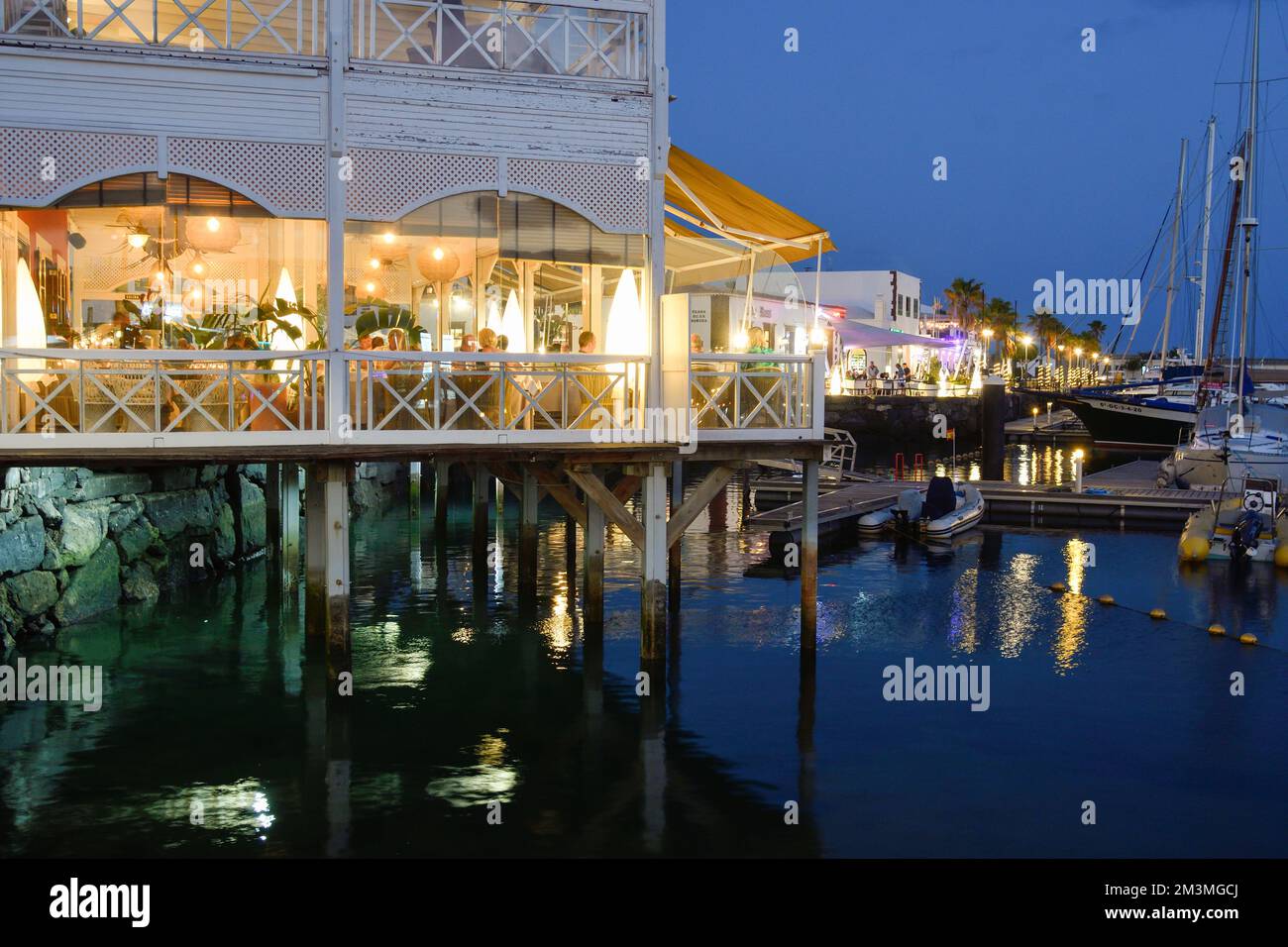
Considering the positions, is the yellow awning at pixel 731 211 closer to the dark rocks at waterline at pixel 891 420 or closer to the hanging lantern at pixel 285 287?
the hanging lantern at pixel 285 287

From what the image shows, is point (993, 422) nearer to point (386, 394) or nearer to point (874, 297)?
point (874, 297)

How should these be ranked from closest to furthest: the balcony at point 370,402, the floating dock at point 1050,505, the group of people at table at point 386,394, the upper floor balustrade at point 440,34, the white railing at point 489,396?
the balcony at point 370,402 < the upper floor balustrade at point 440,34 < the group of people at table at point 386,394 < the white railing at point 489,396 < the floating dock at point 1050,505

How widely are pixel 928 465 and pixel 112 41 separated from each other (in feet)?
138

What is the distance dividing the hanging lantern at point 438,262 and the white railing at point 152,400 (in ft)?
10.6

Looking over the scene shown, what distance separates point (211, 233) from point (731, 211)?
6.49 m

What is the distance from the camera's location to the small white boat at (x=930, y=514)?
2941 centimetres

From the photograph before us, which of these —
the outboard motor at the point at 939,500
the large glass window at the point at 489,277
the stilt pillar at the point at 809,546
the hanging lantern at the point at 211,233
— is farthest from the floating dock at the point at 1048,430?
the hanging lantern at the point at 211,233

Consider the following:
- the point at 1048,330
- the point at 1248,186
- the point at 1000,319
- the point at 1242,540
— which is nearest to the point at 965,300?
the point at 1000,319

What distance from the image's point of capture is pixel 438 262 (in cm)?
1692

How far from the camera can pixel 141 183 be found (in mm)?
13203
